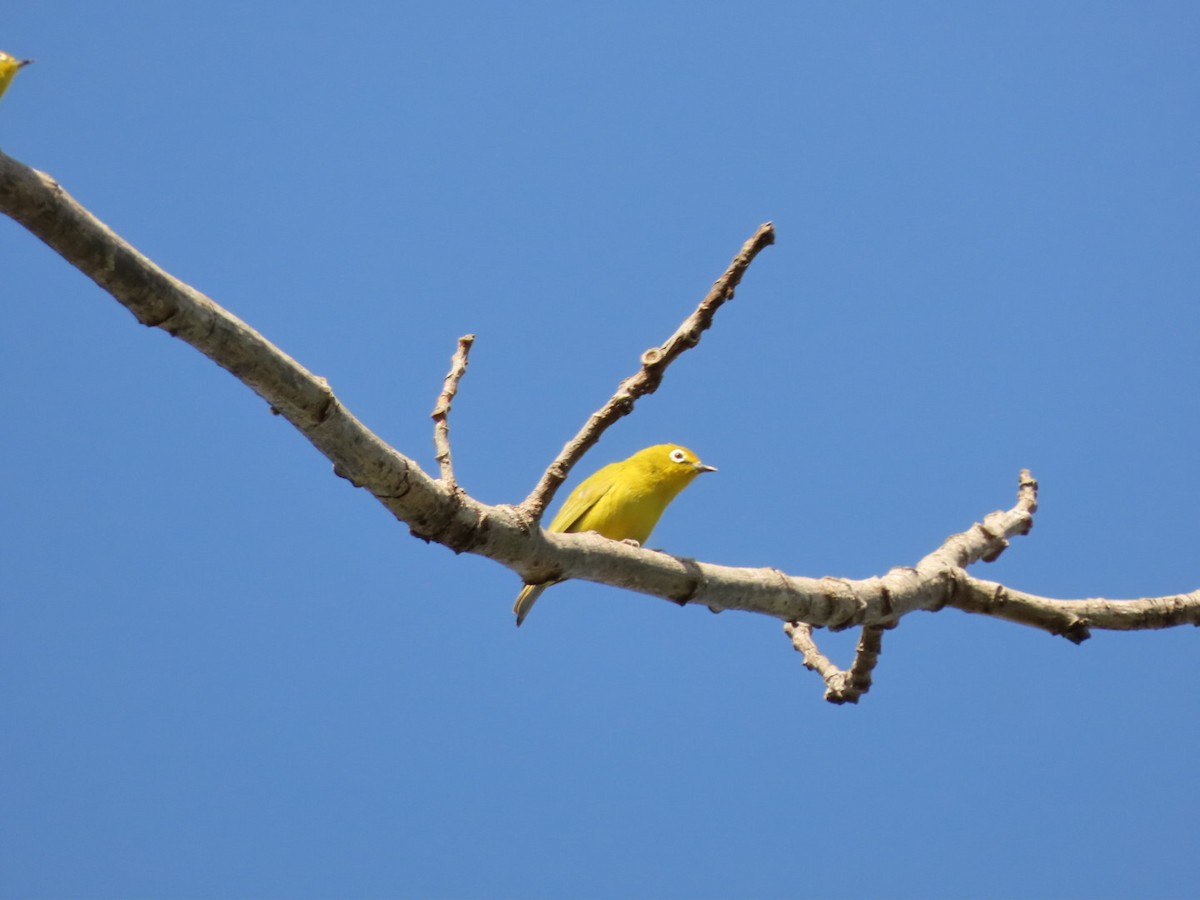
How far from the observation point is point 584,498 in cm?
796

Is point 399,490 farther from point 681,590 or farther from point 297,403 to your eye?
point 681,590

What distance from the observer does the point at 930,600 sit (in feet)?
16.8

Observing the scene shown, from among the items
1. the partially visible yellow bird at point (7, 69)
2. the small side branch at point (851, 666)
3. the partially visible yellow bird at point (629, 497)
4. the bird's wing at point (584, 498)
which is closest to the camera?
the partially visible yellow bird at point (7, 69)

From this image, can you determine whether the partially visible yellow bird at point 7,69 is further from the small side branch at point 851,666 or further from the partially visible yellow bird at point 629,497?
the partially visible yellow bird at point 629,497

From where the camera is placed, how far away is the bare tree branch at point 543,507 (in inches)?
118

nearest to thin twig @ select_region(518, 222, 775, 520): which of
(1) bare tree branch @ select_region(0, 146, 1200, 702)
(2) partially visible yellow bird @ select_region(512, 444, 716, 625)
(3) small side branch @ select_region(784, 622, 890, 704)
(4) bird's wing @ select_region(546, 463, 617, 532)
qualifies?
(1) bare tree branch @ select_region(0, 146, 1200, 702)

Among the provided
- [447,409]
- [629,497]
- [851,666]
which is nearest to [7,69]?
[447,409]

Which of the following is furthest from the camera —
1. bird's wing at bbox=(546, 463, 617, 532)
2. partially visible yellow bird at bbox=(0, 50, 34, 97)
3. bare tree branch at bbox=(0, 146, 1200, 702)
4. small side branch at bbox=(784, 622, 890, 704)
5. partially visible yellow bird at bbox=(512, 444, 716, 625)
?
bird's wing at bbox=(546, 463, 617, 532)

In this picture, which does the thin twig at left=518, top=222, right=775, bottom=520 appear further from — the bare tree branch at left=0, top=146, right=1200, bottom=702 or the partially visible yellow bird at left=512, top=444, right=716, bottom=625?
the partially visible yellow bird at left=512, top=444, right=716, bottom=625

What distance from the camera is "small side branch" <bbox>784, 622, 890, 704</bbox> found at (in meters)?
5.22

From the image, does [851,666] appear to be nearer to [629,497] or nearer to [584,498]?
[629,497]

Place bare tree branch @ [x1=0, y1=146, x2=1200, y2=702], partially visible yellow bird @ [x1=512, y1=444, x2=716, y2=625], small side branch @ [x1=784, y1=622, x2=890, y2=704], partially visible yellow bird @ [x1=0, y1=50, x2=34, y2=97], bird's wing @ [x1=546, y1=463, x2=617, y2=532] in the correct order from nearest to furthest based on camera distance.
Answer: bare tree branch @ [x1=0, y1=146, x2=1200, y2=702] → partially visible yellow bird @ [x1=0, y1=50, x2=34, y2=97] → small side branch @ [x1=784, y1=622, x2=890, y2=704] → partially visible yellow bird @ [x1=512, y1=444, x2=716, y2=625] → bird's wing @ [x1=546, y1=463, x2=617, y2=532]

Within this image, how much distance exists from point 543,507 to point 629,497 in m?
3.56

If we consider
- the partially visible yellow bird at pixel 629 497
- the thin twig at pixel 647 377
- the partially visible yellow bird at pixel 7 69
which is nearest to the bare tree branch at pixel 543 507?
the thin twig at pixel 647 377
